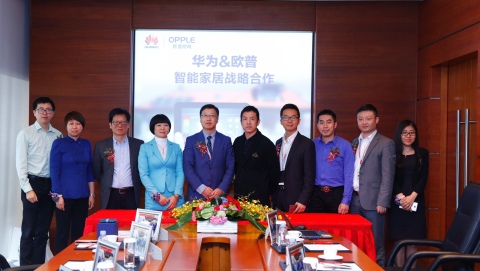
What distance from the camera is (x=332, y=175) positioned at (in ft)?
18.1

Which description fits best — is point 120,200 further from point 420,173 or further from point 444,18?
point 444,18

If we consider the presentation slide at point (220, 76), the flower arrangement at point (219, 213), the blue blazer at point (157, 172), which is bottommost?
the flower arrangement at point (219, 213)

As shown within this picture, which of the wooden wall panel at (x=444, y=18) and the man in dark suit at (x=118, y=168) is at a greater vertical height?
the wooden wall panel at (x=444, y=18)

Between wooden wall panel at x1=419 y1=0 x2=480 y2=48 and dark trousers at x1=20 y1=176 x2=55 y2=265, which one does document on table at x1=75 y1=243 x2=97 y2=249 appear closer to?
dark trousers at x1=20 y1=176 x2=55 y2=265

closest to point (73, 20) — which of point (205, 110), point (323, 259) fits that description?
point (205, 110)

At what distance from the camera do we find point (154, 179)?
5504 millimetres

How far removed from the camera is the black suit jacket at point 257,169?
18.3 ft

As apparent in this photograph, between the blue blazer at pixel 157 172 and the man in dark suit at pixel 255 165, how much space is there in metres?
0.60

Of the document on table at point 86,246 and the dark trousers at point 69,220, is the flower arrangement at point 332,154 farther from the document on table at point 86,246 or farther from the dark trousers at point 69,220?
the document on table at point 86,246

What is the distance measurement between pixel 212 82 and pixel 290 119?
1663 millimetres

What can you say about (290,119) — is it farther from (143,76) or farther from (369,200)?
(143,76)

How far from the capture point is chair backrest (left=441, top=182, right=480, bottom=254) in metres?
3.76

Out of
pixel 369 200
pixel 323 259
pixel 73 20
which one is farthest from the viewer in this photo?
pixel 73 20

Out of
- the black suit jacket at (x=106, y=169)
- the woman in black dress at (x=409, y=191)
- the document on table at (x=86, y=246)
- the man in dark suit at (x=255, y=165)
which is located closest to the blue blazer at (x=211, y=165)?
the man in dark suit at (x=255, y=165)
